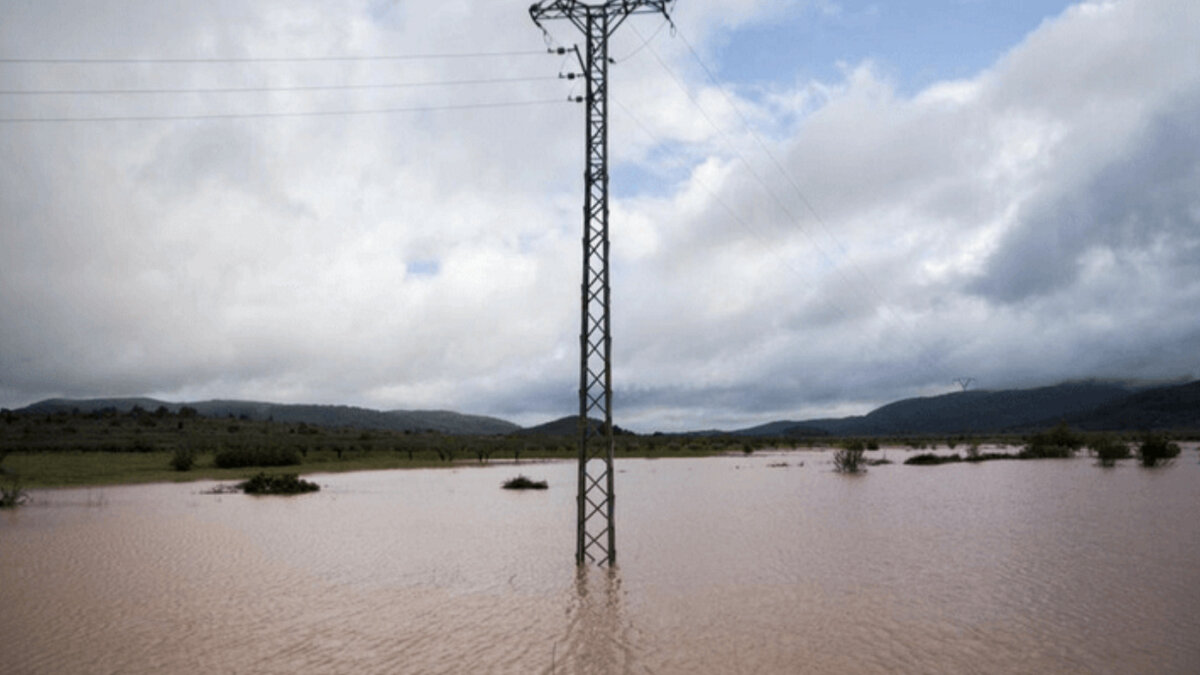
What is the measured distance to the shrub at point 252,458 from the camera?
4950cm

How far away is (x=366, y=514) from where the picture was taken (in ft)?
89.2

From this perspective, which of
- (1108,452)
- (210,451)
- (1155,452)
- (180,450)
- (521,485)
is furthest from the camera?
(210,451)

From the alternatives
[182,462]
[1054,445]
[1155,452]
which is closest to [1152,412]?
[1054,445]

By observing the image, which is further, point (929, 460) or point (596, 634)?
point (929, 460)

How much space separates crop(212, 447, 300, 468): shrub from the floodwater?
66.0ft

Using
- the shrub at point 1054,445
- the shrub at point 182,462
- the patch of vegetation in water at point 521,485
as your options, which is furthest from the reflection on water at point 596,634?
the shrub at point 1054,445

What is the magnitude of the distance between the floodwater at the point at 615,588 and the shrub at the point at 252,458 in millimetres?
20127

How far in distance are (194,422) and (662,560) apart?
81.2 metres

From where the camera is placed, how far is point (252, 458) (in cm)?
5003

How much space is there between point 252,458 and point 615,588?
4211 centimetres

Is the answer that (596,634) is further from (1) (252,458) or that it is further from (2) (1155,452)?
(2) (1155,452)

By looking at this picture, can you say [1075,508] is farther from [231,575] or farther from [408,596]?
[231,575]

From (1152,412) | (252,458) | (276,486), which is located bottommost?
(276,486)

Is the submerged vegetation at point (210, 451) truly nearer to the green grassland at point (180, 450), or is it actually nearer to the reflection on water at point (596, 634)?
the green grassland at point (180, 450)
